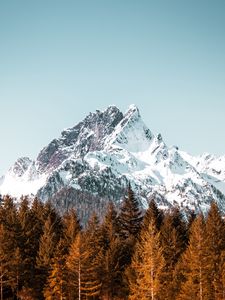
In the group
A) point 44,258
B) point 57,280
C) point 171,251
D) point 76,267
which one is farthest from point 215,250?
point 44,258

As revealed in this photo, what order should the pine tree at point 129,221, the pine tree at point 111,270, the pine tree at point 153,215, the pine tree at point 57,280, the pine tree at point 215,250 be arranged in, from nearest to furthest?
the pine tree at point 215,250
the pine tree at point 57,280
the pine tree at point 111,270
the pine tree at point 153,215
the pine tree at point 129,221

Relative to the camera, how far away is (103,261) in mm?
68625

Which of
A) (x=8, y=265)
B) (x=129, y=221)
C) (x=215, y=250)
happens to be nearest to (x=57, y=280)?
(x=8, y=265)

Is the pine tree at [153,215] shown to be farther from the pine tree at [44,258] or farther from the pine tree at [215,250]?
the pine tree at [44,258]

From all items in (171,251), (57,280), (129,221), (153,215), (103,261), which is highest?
(153,215)

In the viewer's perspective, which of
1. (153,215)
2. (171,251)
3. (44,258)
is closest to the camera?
(44,258)

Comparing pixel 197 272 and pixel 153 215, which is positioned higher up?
pixel 153 215

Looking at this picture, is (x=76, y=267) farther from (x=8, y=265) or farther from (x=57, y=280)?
(x=8, y=265)

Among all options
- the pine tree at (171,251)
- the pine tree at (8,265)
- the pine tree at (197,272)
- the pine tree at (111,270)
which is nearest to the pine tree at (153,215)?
the pine tree at (171,251)

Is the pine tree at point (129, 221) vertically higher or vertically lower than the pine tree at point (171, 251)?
higher

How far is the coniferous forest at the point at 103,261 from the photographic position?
57344mm

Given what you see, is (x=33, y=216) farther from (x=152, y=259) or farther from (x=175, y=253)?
(x=152, y=259)

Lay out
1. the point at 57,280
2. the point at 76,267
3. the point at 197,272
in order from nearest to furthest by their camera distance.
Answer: the point at 197,272 → the point at 76,267 → the point at 57,280

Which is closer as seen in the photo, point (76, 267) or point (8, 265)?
point (76, 267)
